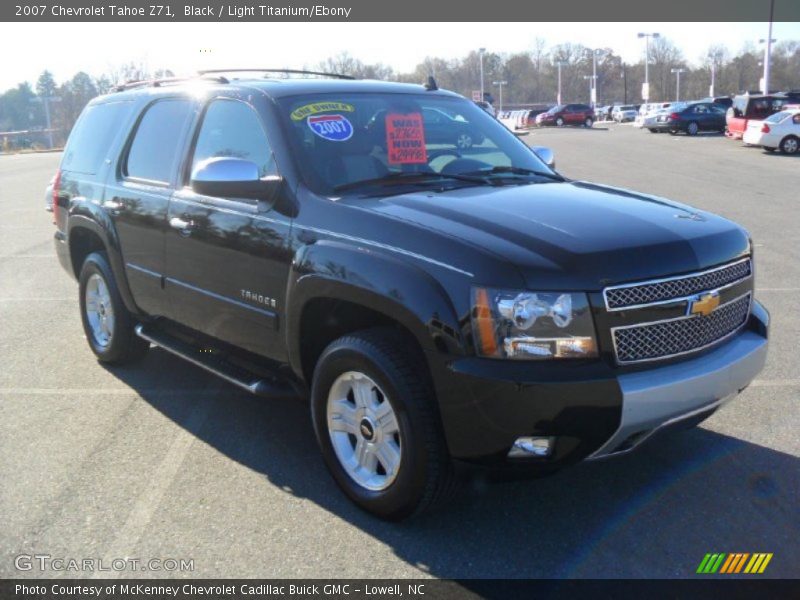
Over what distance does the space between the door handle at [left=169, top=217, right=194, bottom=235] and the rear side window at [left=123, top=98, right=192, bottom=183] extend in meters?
0.36

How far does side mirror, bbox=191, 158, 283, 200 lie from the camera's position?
409 cm

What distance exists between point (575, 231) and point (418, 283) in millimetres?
734

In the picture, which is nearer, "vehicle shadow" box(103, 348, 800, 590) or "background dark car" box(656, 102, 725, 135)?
"vehicle shadow" box(103, 348, 800, 590)

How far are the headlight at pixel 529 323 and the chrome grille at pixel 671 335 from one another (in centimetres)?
17

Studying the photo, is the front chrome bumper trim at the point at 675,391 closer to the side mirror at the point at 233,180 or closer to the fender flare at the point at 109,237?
the side mirror at the point at 233,180

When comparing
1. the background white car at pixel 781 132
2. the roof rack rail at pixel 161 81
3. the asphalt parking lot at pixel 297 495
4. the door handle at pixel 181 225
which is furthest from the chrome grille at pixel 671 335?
the background white car at pixel 781 132

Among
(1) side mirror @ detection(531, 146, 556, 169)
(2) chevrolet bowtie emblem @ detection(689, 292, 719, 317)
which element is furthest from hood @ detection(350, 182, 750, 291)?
(1) side mirror @ detection(531, 146, 556, 169)

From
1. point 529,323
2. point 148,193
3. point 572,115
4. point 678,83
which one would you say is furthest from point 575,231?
point 678,83

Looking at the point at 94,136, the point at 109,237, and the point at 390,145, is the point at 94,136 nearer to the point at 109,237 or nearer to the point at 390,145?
the point at 109,237

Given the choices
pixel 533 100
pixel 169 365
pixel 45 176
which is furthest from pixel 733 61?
pixel 169 365

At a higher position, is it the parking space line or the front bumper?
the front bumper

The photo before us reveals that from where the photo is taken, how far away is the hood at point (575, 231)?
3262mm

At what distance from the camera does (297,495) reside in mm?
4035

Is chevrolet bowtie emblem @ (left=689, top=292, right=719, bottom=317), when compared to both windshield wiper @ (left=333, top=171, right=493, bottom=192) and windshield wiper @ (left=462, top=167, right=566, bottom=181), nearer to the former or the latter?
windshield wiper @ (left=333, top=171, right=493, bottom=192)
